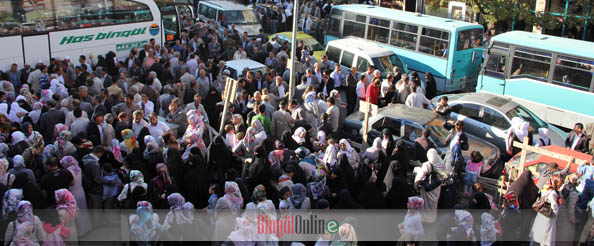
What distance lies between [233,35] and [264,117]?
30.8ft

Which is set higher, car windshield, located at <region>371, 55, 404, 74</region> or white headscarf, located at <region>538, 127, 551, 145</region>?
car windshield, located at <region>371, 55, 404, 74</region>

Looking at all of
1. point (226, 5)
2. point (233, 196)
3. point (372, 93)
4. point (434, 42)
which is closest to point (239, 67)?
point (372, 93)

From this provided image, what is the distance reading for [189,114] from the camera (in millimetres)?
10242

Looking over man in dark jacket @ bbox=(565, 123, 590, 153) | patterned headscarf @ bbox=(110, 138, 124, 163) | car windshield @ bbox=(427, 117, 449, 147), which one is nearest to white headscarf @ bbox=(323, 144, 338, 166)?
car windshield @ bbox=(427, 117, 449, 147)

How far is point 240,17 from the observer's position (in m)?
22.6

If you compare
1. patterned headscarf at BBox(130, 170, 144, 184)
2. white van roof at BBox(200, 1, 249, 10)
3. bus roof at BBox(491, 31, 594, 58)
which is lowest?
patterned headscarf at BBox(130, 170, 144, 184)

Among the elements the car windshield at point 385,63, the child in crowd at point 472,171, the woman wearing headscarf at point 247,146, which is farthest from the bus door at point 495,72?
the woman wearing headscarf at point 247,146

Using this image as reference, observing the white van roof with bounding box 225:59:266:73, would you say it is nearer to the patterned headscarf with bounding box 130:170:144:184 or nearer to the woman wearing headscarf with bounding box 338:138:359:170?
the woman wearing headscarf with bounding box 338:138:359:170

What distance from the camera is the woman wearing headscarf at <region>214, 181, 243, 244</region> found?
675cm

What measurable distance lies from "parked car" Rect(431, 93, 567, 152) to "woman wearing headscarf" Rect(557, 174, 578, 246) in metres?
3.97

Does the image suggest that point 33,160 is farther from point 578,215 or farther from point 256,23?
point 256,23

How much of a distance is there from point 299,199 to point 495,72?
978 centimetres

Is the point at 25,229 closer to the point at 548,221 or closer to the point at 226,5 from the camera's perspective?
the point at 548,221

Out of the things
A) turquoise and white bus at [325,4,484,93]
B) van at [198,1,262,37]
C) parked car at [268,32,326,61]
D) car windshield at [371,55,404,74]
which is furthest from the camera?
van at [198,1,262,37]
